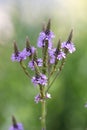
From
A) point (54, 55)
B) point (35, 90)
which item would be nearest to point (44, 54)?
point (54, 55)

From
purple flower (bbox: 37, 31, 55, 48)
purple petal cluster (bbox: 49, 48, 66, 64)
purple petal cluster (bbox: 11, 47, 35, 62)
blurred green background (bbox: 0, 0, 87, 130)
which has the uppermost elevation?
blurred green background (bbox: 0, 0, 87, 130)

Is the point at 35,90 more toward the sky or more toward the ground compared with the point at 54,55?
more toward the sky

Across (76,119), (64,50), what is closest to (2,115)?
(76,119)

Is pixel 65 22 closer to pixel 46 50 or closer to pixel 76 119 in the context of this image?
pixel 76 119

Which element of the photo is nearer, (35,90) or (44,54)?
(44,54)

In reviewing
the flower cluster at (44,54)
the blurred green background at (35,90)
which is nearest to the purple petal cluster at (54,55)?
the flower cluster at (44,54)

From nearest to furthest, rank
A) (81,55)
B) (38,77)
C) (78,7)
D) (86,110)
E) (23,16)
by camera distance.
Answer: (38,77)
(86,110)
(81,55)
(23,16)
(78,7)

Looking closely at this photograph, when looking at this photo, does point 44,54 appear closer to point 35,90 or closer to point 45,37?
point 45,37

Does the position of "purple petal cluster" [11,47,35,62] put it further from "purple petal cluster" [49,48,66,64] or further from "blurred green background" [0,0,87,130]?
"blurred green background" [0,0,87,130]

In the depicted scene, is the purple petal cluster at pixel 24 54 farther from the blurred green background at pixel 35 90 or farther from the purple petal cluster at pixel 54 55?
the blurred green background at pixel 35 90

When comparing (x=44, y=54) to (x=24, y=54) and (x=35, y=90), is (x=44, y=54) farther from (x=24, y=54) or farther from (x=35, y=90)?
(x=35, y=90)

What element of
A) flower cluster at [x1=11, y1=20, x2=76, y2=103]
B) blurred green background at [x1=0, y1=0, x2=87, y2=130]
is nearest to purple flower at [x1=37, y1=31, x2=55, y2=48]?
flower cluster at [x1=11, y1=20, x2=76, y2=103]
